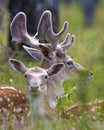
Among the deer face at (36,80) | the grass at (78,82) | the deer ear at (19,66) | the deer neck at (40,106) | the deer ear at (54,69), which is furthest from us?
the deer ear at (54,69)

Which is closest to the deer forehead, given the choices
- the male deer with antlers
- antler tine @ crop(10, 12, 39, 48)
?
the male deer with antlers

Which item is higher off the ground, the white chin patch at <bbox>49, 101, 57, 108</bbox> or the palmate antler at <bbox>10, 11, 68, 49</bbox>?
the palmate antler at <bbox>10, 11, 68, 49</bbox>

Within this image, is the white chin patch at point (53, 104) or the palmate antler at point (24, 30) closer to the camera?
the white chin patch at point (53, 104)

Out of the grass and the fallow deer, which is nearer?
the grass

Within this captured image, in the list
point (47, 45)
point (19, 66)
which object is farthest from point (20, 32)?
point (19, 66)

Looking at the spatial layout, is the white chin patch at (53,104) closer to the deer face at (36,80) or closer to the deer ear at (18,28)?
the deer face at (36,80)

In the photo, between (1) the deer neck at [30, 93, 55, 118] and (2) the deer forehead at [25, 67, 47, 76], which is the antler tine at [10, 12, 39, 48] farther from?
(2) the deer forehead at [25, 67, 47, 76]

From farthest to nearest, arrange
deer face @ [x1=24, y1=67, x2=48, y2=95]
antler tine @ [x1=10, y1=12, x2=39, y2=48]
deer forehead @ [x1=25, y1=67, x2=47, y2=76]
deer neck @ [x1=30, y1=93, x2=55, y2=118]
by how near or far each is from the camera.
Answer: antler tine @ [x1=10, y1=12, x2=39, y2=48] < deer forehead @ [x1=25, y1=67, x2=47, y2=76] < deer neck @ [x1=30, y1=93, x2=55, y2=118] < deer face @ [x1=24, y1=67, x2=48, y2=95]

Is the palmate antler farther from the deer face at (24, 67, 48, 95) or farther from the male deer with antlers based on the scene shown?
the deer face at (24, 67, 48, 95)

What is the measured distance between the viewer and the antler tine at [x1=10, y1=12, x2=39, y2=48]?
8.97 meters

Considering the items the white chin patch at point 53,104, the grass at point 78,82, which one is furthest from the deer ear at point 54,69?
the white chin patch at point 53,104

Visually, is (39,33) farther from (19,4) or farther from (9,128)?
(19,4)

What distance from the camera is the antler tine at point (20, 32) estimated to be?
353 inches

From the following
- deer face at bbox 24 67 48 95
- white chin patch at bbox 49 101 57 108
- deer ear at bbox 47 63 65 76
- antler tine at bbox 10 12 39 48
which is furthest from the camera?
antler tine at bbox 10 12 39 48
